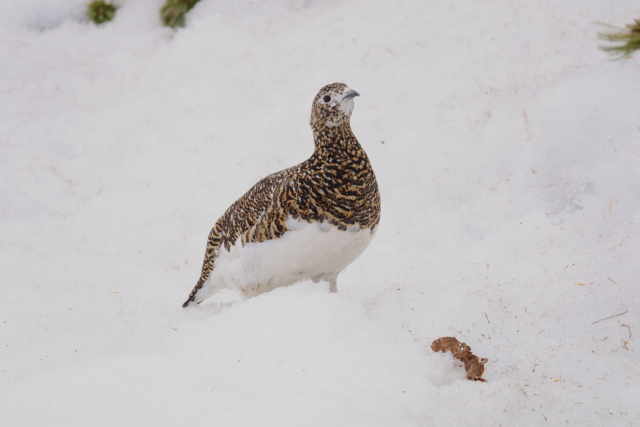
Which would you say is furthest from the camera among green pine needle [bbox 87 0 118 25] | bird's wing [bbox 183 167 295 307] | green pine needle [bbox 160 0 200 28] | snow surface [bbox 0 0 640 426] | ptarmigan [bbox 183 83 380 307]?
green pine needle [bbox 87 0 118 25]

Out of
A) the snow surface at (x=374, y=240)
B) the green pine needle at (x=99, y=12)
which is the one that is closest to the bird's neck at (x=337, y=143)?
the snow surface at (x=374, y=240)

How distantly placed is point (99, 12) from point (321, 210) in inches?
235

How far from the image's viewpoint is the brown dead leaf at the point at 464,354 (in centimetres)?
329

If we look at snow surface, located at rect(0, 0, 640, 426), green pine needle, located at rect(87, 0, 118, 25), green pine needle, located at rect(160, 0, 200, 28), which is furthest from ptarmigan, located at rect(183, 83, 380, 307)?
green pine needle, located at rect(87, 0, 118, 25)

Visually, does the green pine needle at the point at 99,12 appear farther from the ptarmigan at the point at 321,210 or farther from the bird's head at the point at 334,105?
the bird's head at the point at 334,105

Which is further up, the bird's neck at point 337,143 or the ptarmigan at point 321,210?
the bird's neck at point 337,143

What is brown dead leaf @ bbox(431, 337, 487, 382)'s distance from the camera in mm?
3285

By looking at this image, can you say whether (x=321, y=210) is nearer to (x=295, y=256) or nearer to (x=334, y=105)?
(x=295, y=256)

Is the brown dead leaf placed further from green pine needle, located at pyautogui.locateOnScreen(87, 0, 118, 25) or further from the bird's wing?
green pine needle, located at pyautogui.locateOnScreen(87, 0, 118, 25)

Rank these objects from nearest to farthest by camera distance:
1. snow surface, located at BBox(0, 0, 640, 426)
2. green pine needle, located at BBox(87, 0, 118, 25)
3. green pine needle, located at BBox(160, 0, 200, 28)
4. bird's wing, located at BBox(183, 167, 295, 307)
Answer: snow surface, located at BBox(0, 0, 640, 426) < bird's wing, located at BBox(183, 167, 295, 307) < green pine needle, located at BBox(160, 0, 200, 28) < green pine needle, located at BBox(87, 0, 118, 25)

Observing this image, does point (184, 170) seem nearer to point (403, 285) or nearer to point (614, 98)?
point (403, 285)

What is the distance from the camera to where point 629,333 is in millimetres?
3652

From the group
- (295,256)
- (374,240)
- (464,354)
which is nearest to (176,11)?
(374,240)

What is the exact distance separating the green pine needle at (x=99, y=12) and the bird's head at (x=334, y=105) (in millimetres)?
5484
